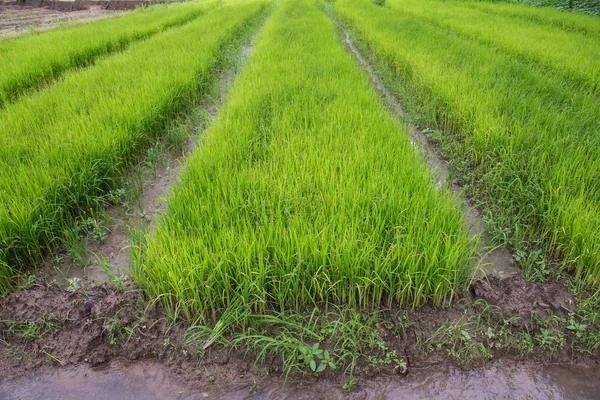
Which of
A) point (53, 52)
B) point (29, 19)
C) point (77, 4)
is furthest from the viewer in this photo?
point (77, 4)

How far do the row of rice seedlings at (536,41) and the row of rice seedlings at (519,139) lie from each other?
0.46 m

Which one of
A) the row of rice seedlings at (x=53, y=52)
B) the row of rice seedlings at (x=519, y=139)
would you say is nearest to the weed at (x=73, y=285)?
the row of rice seedlings at (x=519, y=139)

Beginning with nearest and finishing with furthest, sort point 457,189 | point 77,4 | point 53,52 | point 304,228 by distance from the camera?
1. point 304,228
2. point 457,189
3. point 53,52
4. point 77,4

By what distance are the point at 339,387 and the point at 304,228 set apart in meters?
→ 0.70

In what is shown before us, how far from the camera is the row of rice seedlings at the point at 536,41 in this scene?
441 centimetres

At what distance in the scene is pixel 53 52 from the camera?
537 centimetres

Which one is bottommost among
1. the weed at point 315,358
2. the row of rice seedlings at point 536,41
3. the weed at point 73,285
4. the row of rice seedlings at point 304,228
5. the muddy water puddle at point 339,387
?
the muddy water puddle at point 339,387

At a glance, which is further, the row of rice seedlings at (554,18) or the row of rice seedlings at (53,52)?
the row of rice seedlings at (554,18)

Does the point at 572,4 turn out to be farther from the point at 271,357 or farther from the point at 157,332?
the point at 157,332

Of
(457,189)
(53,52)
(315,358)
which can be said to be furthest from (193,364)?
(53,52)

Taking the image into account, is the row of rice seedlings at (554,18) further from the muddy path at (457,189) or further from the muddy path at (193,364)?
the muddy path at (193,364)

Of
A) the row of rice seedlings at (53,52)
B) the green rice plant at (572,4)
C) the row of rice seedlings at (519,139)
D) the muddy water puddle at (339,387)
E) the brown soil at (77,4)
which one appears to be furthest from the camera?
the brown soil at (77,4)

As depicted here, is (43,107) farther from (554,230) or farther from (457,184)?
(554,230)

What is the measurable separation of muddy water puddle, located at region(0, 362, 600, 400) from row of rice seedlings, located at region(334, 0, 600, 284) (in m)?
0.62
